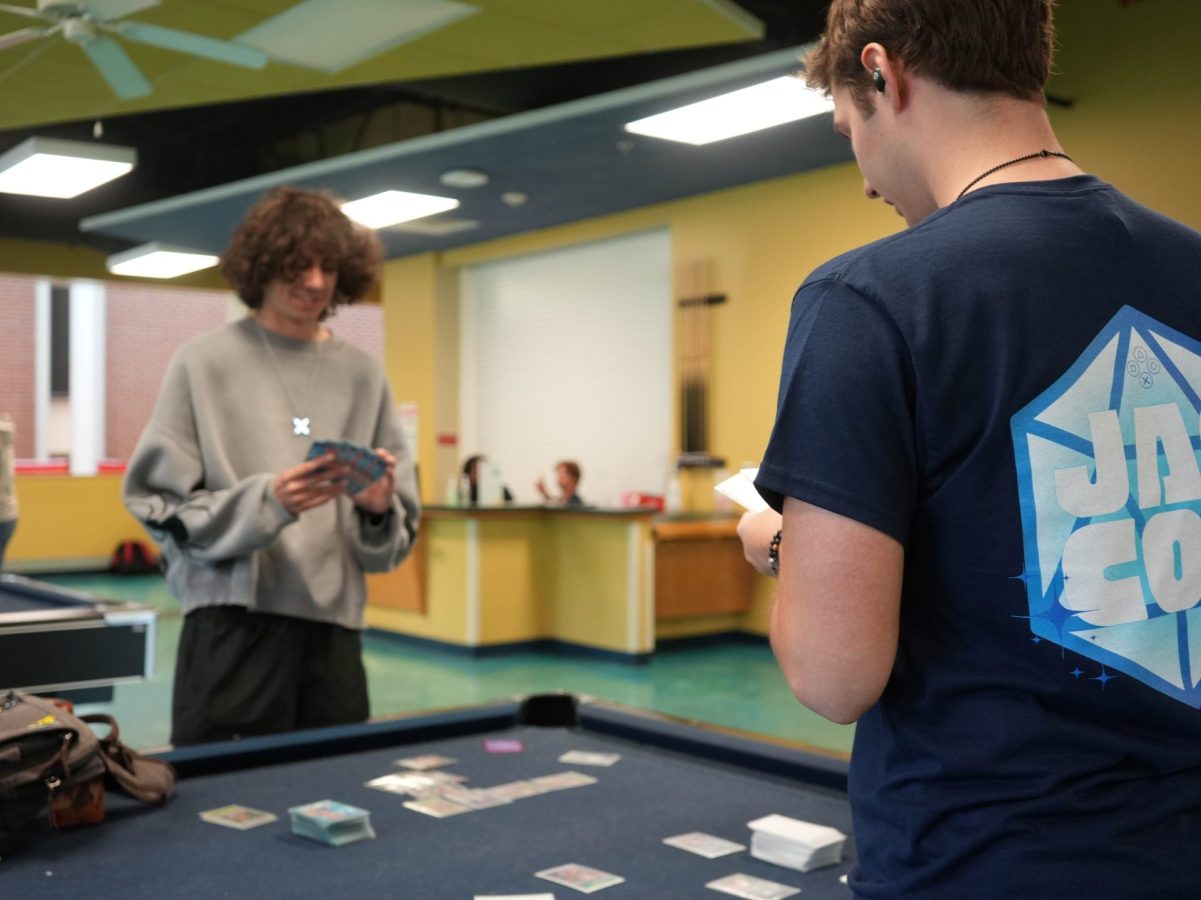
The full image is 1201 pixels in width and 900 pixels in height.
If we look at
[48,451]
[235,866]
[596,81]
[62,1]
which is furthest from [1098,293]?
[48,451]

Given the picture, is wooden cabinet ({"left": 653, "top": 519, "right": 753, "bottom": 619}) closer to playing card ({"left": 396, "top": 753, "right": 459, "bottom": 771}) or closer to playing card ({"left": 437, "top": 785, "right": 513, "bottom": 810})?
playing card ({"left": 396, "top": 753, "right": 459, "bottom": 771})

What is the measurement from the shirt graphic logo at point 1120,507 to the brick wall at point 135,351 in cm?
1636

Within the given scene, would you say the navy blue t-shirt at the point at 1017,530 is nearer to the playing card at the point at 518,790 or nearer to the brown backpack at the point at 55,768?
the playing card at the point at 518,790

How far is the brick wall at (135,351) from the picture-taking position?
53.1 feet

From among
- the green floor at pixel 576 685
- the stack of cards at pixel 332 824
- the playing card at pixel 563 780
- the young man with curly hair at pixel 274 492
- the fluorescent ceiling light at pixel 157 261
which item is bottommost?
the green floor at pixel 576 685

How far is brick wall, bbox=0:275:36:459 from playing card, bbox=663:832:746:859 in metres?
16.0

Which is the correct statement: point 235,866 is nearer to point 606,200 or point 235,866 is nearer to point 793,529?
point 793,529

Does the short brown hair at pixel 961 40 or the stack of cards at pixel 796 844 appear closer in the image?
the short brown hair at pixel 961 40

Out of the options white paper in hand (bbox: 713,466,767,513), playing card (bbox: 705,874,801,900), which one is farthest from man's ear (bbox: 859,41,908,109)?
playing card (bbox: 705,874,801,900)

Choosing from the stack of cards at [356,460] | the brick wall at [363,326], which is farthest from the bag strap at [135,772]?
the brick wall at [363,326]

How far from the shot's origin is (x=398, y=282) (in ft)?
39.2

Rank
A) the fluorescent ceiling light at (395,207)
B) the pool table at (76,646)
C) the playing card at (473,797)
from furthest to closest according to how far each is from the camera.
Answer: the fluorescent ceiling light at (395,207) → the pool table at (76,646) → the playing card at (473,797)

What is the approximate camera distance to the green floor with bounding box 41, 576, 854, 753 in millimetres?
5504

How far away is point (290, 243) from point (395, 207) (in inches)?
275
